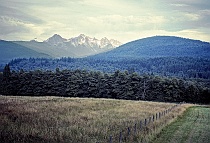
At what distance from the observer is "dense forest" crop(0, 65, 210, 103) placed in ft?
290

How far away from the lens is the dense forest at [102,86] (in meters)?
88.5

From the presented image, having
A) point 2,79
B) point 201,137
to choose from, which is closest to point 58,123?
point 201,137

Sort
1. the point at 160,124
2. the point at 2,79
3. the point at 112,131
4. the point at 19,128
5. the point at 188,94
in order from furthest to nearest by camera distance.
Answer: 1. the point at 2,79
2. the point at 188,94
3. the point at 160,124
4. the point at 112,131
5. the point at 19,128

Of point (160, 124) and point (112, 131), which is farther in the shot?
point (160, 124)

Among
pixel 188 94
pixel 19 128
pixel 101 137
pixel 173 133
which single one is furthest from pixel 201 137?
pixel 188 94

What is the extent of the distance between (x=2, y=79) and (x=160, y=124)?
260 feet

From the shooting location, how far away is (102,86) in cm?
9212

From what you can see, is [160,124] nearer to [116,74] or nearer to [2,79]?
[116,74]

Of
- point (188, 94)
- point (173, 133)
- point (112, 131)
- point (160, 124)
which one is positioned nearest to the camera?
point (112, 131)

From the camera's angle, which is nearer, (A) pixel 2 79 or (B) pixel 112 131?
(B) pixel 112 131

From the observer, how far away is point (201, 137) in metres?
20.8

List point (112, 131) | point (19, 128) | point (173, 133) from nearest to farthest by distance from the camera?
1. point (19, 128)
2. point (112, 131)
3. point (173, 133)

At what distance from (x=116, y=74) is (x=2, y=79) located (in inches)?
1453

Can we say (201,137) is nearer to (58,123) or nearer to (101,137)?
(101,137)
